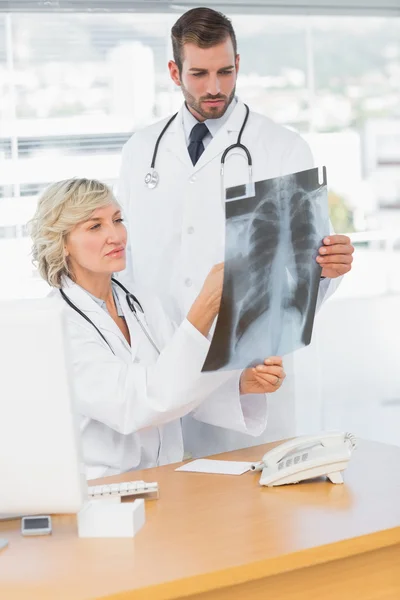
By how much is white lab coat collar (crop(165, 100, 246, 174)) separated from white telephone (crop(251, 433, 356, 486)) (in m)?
0.91

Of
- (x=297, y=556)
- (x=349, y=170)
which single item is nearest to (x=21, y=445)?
(x=297, y=556)

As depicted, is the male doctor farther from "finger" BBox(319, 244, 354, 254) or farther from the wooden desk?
the wooden desk

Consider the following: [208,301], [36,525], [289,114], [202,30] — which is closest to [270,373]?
[208,301]

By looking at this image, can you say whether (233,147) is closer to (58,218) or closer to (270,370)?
(58,218)

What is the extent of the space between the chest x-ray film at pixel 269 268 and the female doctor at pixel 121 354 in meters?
0.07

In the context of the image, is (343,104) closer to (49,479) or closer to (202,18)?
(202,18)

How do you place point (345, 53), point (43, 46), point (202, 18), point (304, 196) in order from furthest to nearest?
point (345, 53)
point (43, 46)
point (202, 18)
point (304, 196)

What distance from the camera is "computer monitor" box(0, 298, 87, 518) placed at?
142 centimetres

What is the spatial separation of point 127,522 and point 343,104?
3304 mm

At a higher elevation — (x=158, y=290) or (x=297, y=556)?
(x=158, y=290)

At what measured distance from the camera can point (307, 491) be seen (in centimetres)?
174

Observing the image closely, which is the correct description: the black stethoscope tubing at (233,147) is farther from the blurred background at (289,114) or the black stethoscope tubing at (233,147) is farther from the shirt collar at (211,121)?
the blurred background at (289,114)

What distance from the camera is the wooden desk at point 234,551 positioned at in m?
1.35

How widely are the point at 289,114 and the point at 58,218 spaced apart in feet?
7.69
